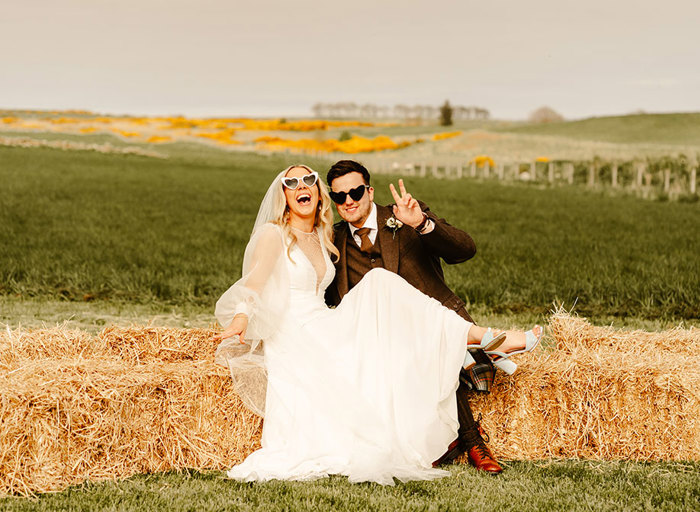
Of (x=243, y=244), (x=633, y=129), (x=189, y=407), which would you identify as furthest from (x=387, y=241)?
(x=633, y=129)

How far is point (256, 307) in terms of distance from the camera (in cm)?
501

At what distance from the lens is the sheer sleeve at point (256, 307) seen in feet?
15.9

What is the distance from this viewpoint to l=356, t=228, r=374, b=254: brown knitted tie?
17.5ft

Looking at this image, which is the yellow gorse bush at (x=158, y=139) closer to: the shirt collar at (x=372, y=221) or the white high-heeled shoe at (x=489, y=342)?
the shirt collar at (x=372, y=221)

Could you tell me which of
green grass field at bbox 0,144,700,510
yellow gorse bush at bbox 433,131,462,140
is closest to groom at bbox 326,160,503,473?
green grass field at bbox 0,144,700,510

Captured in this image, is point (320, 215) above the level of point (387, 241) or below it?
above

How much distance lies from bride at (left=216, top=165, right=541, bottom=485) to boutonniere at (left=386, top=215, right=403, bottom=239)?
513mm

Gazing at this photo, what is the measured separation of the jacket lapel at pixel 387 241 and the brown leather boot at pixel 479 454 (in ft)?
4.15

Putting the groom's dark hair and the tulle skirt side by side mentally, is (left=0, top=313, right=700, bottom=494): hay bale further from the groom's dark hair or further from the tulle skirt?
the groom's dark hair

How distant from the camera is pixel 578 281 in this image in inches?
444

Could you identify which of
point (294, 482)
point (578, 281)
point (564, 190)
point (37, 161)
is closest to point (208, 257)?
point (578, 281)

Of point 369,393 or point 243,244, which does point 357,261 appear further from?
point 243,244

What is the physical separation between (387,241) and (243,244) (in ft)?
34.4

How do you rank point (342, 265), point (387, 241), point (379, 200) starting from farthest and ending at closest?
point (379, 200) → point (342, 265) → point (387, 241)
